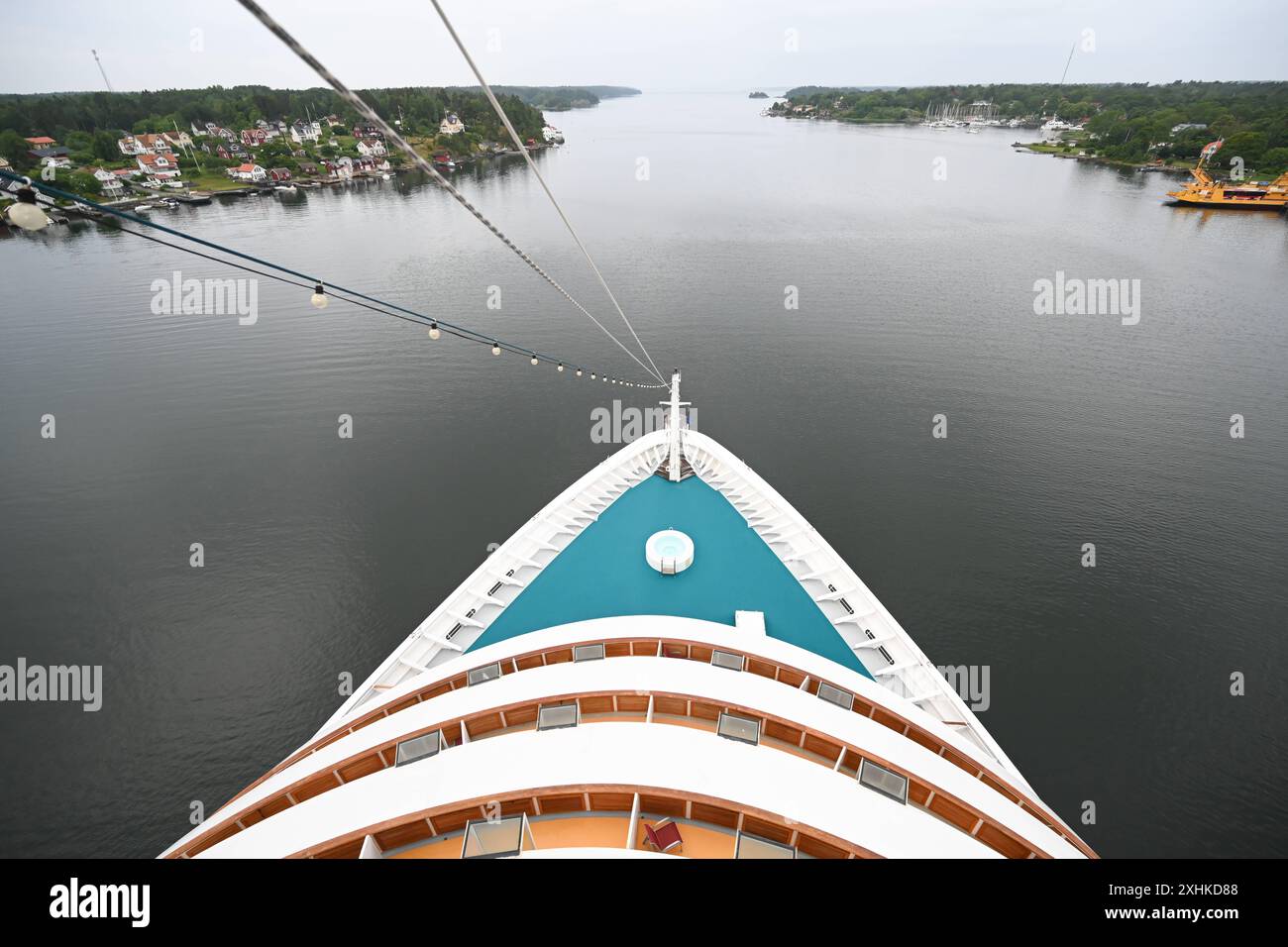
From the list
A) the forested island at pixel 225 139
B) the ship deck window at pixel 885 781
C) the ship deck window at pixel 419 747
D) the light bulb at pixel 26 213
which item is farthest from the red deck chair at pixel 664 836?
the forested island at pixel 225 139

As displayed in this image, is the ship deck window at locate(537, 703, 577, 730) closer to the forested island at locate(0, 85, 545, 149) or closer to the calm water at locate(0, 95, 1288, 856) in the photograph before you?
the calm water at locate(0, 95, 1288, 856)

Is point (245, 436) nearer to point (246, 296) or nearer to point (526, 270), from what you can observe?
point (246, 296)

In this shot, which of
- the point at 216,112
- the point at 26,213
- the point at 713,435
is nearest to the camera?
the point at 26,213

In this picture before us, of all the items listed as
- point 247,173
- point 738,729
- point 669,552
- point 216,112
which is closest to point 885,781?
point 738,729

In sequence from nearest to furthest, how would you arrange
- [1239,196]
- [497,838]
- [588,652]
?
1. [497,838]
2. [588,652]
3. [1239,196]

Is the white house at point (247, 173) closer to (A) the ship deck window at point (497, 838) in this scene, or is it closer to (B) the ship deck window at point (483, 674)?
(B) the ship deck window at point (483, 674)

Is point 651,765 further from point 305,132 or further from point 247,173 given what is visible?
point 305,132
